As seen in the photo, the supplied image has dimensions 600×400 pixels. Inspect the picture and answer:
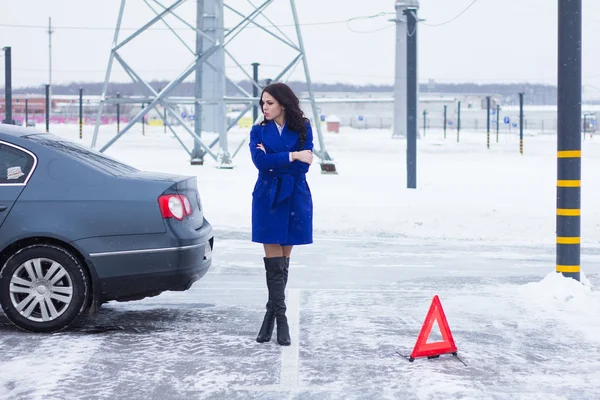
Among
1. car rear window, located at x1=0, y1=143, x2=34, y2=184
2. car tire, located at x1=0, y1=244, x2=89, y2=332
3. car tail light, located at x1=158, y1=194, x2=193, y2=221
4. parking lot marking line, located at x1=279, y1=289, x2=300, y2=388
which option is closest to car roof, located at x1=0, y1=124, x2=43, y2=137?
car rear window, located at x1=0, y1=143, x2=34, y2=184

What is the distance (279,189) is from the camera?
21.3ft

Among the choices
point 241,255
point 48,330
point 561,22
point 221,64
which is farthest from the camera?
point 221,64

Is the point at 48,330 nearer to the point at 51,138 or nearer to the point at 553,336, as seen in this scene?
the point at 51,138

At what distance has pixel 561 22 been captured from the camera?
8633 mm

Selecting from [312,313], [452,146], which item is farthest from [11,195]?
[452,146]

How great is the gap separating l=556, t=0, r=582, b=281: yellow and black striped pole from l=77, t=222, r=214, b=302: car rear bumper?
365cm

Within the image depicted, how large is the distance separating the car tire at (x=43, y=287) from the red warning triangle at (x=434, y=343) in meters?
2.43

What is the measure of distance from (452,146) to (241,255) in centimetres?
4569

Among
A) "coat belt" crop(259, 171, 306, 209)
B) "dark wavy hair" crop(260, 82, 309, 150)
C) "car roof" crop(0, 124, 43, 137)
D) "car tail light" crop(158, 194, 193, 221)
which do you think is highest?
"dark wavy hair" crop(260, 82, 309, 150)

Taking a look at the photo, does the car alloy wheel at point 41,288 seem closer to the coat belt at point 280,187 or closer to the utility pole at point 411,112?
the coat belt at point 280,187

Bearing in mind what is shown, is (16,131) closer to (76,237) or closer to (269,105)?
(76,237)

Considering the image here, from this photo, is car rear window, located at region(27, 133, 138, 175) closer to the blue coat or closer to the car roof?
the car roof

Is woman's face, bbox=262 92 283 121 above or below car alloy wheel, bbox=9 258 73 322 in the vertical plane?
above

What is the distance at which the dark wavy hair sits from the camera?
6527mm
